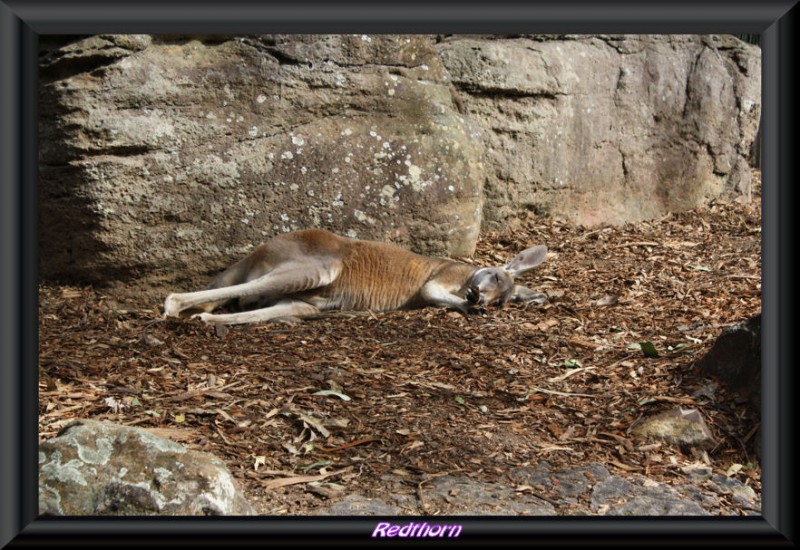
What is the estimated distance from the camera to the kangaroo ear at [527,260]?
6719 millimetres

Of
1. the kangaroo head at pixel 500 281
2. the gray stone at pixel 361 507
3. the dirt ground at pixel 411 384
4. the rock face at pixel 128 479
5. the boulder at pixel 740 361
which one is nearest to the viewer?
the rock face at pixel 128 479

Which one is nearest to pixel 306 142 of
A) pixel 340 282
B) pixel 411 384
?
pixel 340 282

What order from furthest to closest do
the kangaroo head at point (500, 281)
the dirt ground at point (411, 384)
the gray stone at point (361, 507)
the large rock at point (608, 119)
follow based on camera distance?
1. the large rock at point (608, 119)
2. the kangaroo head at point (500, 281)
3. the dirt ground at point (411, 384)
4. the gray stone at point (361, 507)

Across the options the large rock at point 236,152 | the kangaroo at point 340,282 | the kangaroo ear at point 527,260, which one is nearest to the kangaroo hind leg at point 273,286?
the kangaroo at point 340,282

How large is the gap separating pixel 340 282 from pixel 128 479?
3857 mm

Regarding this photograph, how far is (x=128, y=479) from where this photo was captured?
284 cm

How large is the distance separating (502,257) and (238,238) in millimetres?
2478

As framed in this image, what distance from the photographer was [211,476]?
9.41 feet

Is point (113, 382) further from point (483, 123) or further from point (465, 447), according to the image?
point (483, 123)

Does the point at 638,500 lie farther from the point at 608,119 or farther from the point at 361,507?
the point at 608,119

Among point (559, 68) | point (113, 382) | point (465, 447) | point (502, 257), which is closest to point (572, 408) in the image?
point (465, 447)

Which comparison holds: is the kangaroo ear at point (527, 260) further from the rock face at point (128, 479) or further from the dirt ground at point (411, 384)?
the rock face at point (128, 479)

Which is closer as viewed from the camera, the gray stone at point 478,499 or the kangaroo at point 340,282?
the gray stone at point 478,499

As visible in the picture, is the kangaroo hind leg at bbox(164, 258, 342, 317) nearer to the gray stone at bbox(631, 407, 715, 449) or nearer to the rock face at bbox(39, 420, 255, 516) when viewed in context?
the rock face at bbox(39, 420, 255, 516)
